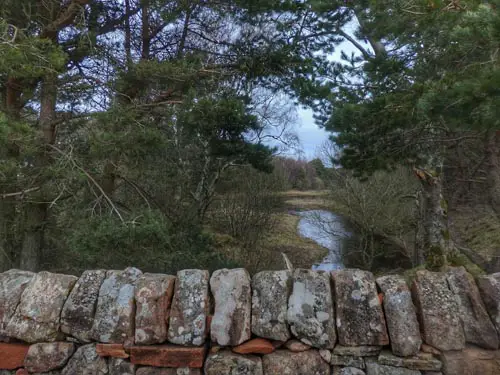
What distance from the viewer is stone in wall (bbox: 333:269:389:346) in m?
1.69

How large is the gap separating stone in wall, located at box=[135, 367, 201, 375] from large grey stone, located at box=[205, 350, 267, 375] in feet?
0.24

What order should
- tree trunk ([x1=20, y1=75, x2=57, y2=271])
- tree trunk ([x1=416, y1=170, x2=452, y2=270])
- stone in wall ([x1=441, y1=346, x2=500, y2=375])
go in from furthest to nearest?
tree trunk ([x1=20, y1=75, x2=57, y2=271]), tree trunk ([x1=416, y1=170, x2=452, y2=270]), stone in wall ([x1=441, y1=346, x2=500, y2=375])

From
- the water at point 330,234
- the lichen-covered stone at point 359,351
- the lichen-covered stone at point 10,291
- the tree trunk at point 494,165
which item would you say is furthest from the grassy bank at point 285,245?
the lichen-covered stone at point 359,351

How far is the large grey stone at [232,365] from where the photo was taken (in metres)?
1.70

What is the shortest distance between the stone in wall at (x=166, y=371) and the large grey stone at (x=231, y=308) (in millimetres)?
177

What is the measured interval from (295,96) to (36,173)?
444 cm

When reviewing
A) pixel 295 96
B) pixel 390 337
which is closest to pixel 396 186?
pixel 295 96

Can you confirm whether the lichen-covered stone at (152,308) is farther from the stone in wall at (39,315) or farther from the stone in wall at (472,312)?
the stone in wall at (472,312)

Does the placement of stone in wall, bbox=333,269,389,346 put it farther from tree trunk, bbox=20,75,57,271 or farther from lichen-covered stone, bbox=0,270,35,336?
tree trunk, bbox=20,75,57,271

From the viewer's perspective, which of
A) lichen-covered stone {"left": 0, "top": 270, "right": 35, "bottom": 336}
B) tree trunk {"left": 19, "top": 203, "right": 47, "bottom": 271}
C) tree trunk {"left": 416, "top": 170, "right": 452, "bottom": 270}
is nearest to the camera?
lichen-covered stone {"left": 0, "top": 270, "right": 35, "bottom": 336}

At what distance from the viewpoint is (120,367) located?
69.4 inches

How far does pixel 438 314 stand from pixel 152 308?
1326 mm

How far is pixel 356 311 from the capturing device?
5.67 feet

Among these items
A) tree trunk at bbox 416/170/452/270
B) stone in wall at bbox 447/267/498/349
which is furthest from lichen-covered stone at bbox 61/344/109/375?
tree trunk at bbox 416/170/452/270
